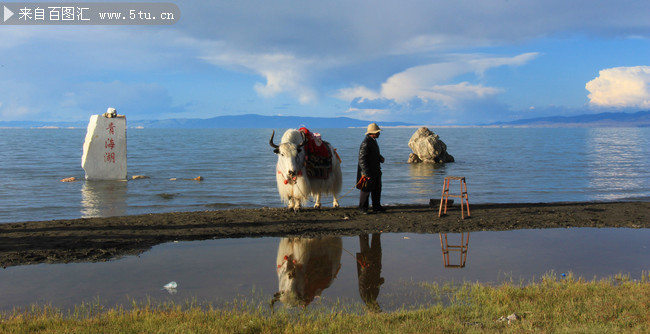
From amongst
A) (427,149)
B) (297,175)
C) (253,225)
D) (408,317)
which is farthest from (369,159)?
(427,149)

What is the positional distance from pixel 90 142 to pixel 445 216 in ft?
50.8

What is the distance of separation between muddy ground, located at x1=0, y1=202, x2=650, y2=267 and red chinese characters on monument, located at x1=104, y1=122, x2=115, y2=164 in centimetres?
1148

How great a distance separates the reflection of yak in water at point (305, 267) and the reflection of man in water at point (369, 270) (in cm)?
32

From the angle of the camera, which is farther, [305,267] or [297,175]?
[297,175]

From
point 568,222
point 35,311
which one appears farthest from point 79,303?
point 568,222

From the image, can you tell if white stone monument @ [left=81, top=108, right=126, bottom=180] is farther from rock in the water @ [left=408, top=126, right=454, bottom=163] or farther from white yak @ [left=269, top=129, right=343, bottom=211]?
rock in the water @ [left=408, top=126, right=454, bottom=163]

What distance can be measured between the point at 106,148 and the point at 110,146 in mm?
185

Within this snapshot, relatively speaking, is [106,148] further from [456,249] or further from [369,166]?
[456,249]

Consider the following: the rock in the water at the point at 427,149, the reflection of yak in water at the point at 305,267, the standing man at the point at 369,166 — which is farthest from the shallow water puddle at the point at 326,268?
the rock in the water at the point at 427,149

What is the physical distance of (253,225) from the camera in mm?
9547

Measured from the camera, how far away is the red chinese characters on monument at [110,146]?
20.8m

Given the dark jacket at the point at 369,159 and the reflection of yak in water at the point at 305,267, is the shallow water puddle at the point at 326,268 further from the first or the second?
the dark jacket at the point at 369,159

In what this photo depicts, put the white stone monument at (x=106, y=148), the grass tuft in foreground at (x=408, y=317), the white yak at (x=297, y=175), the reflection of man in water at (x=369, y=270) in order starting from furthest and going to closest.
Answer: the white stone monument at (x=106, y=148) < the white yak at (x=297, y=175) < the reflection of man in water at (x=369, y=270) < the grass tuft in foreground at (x=408, y=317)

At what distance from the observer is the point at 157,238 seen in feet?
27.8
